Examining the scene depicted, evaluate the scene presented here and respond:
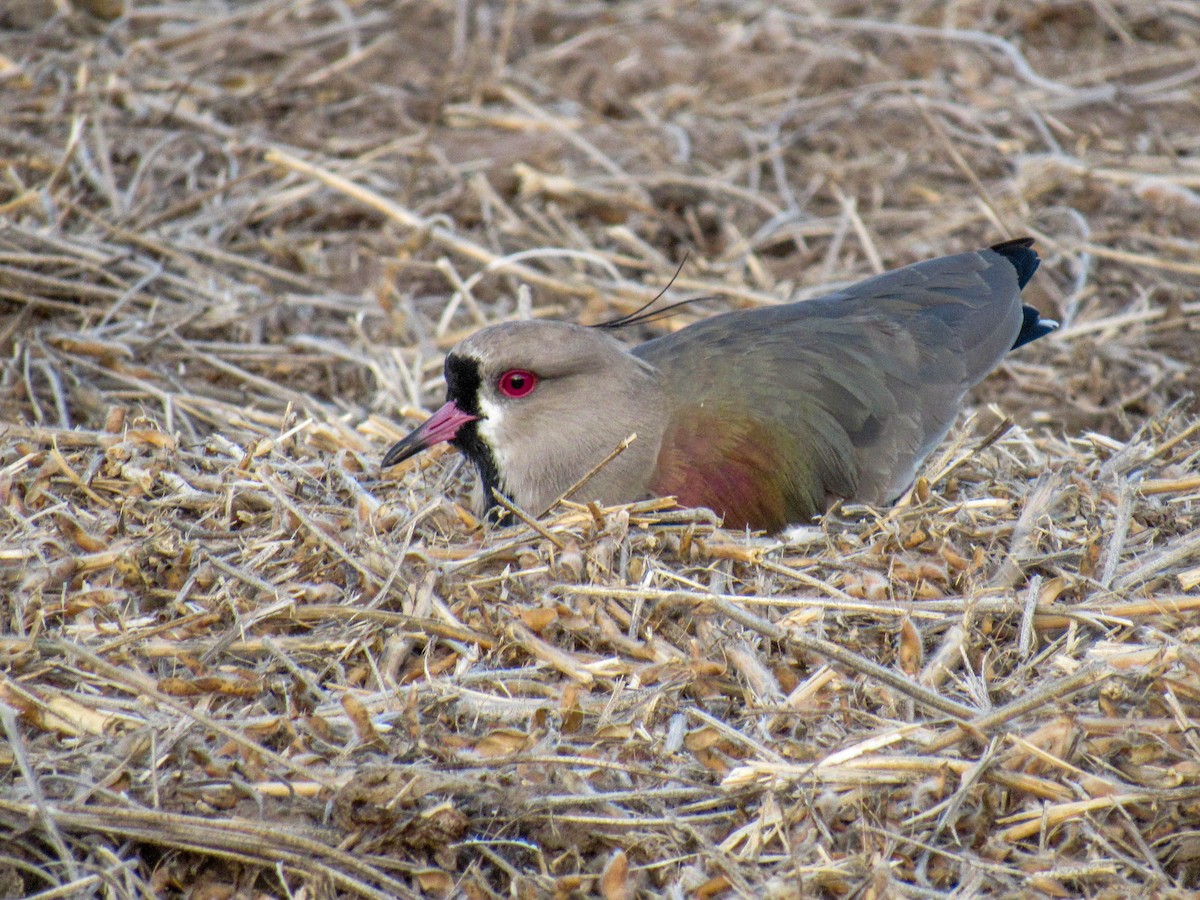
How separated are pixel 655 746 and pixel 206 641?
965mm

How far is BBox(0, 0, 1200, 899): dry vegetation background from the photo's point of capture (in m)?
2.44

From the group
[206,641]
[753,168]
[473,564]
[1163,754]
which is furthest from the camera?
[753,168]

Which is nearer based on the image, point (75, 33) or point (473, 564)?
point (473, 564)

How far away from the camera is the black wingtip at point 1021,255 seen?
4316 millimetres

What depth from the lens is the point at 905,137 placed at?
5.93 metres

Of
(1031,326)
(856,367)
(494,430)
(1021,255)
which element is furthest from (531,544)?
(1021,255)

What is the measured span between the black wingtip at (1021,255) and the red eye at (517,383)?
5.54 feet

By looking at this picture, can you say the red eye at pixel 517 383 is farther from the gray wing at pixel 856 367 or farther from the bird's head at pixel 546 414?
the gray wing at pixel 856 367

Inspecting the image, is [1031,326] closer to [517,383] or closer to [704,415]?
[704,415]

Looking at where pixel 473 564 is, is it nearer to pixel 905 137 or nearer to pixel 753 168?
pixel 753 168

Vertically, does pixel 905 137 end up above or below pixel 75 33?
below

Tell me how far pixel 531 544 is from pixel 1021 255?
6.99ft

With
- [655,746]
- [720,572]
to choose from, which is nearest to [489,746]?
[655,746]

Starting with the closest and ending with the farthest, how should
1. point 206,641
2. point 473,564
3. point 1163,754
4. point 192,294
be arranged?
point 1163,754 < point 206,641 < point 473,564 < point 192,294
